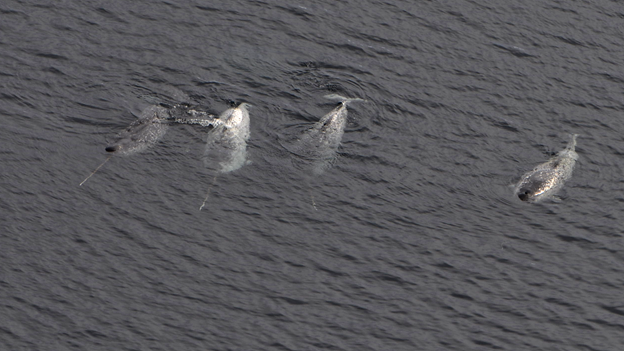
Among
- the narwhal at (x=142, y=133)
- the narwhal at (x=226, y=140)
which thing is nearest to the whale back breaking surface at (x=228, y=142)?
the narwhal at (x=226, y=140)

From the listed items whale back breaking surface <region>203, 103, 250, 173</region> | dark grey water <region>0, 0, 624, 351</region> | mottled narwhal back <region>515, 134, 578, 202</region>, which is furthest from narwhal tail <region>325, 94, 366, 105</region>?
mottled narwhal back <region>515, 134, 578, 202</region>

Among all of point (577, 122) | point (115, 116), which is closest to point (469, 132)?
point (577, 122)

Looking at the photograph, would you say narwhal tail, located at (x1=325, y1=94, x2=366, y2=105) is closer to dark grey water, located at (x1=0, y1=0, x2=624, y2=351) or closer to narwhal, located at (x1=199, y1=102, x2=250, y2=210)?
dark grey water, located at (x1=0, y1=0, x2=624, y2=351)

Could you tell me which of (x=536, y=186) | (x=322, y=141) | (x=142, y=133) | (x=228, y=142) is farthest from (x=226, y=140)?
(x=536, y=186)

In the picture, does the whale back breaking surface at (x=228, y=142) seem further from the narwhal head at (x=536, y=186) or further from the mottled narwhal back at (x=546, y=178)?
the mottled narwhal back at (x=546, y=178)

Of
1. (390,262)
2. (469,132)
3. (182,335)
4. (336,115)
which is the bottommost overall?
(182,335)

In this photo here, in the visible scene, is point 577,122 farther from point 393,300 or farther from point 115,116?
point 115,116
